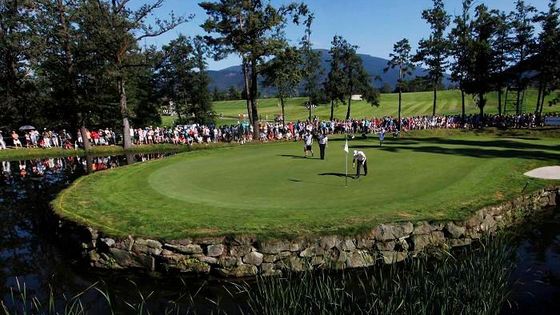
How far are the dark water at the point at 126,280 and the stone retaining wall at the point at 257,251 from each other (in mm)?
502

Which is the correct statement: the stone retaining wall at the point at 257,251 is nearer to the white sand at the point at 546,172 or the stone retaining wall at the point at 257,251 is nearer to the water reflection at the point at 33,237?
the water reflection at the point at 33,237

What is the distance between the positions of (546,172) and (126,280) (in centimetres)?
2190

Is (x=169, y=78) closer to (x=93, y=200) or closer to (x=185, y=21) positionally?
(x=185, y=21)

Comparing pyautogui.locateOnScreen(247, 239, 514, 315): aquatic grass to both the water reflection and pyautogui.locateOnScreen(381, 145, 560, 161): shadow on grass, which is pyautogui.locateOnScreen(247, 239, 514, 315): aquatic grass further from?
pyautogui.locateOnScreen(381, 145, 560, 161): shadow on grass

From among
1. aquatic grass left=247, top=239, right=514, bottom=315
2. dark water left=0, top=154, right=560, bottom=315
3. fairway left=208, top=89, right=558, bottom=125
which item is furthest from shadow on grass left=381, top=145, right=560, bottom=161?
fairway left=208, top=89, right=558, bottom=125

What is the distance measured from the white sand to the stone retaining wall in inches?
419

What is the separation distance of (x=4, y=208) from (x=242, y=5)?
96.0 feet

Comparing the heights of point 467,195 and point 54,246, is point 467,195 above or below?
above

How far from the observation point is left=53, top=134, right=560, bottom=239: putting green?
15805 mm

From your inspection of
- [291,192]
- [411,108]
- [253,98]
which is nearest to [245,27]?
[253,98]

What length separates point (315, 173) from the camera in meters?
23.8

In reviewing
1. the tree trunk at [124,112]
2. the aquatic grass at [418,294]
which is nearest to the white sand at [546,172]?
the aquatic grass at [418,294]

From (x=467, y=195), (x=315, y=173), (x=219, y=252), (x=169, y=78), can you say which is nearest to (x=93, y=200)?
(x=219, y=252)

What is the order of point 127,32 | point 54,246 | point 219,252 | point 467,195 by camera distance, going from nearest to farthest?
1. point 219,252
2. point 54,246
3. point 467,195
4. point 127,32
